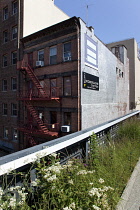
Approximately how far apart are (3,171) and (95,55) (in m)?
15.6

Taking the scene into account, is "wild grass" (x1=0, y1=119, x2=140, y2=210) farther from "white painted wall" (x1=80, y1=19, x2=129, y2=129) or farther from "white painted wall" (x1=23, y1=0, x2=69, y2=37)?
"white painted wall" (x1=23, y1=0, x2=69, y2=37)

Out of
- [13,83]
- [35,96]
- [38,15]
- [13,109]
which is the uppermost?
[38,15]

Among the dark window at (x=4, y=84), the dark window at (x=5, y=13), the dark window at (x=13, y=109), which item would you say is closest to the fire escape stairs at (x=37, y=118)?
the dark window at (x=13, y=109)

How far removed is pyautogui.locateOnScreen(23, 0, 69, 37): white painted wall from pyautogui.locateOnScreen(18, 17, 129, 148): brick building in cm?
259

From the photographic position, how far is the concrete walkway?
252 cm

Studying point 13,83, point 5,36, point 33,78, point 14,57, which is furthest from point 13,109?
point 5,36

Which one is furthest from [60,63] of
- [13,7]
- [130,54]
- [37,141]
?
[130,54]

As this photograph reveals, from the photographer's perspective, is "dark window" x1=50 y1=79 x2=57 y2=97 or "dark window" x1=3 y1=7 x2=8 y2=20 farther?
"dark window" x1=3 y1=7 x2=8 y2=20

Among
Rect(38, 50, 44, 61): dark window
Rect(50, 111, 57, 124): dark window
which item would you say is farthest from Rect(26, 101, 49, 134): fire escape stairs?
Rect(38, 50, 44, 61): dark window

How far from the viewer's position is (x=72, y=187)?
86.0 inches

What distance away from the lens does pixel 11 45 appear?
19.5 metres

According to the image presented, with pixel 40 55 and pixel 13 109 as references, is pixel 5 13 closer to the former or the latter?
pixel 40 55

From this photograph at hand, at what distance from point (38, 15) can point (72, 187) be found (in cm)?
2255

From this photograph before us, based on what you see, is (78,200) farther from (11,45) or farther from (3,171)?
(11,45)
